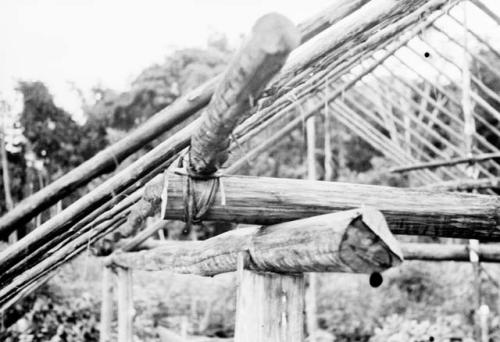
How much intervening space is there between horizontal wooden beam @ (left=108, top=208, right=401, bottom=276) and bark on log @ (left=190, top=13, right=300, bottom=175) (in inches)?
18.5

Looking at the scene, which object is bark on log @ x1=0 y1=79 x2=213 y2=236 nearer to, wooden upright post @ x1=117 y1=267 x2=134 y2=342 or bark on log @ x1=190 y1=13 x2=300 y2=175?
bark on log @ x1=190 y1=13 x2=300 y2=175

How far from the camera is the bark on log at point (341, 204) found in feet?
7.54

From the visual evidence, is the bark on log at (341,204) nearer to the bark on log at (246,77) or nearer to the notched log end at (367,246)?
the bark on log at (246,77)

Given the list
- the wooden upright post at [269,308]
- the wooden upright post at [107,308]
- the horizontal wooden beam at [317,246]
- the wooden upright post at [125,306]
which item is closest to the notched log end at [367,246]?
the horizontal wooden beam at [317,246]

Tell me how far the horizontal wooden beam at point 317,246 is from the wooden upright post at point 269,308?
63 mm

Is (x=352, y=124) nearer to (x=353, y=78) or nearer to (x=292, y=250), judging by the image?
(x=353, y=78)

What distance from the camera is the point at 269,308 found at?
2.40 meters

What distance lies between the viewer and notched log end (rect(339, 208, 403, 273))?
6.20ft

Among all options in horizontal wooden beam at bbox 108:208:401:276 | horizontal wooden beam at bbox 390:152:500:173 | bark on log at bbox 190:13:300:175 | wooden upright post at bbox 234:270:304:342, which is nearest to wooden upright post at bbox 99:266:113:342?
horizontal wooden beam at bbox 108:208:401:276

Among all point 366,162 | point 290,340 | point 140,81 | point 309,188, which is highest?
point 140,81

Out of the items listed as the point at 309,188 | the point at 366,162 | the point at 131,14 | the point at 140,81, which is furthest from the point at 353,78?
the point at 131,14

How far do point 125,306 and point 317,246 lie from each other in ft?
15.0

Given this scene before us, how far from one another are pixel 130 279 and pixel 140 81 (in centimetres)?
1344

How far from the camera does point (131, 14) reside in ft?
87.4
